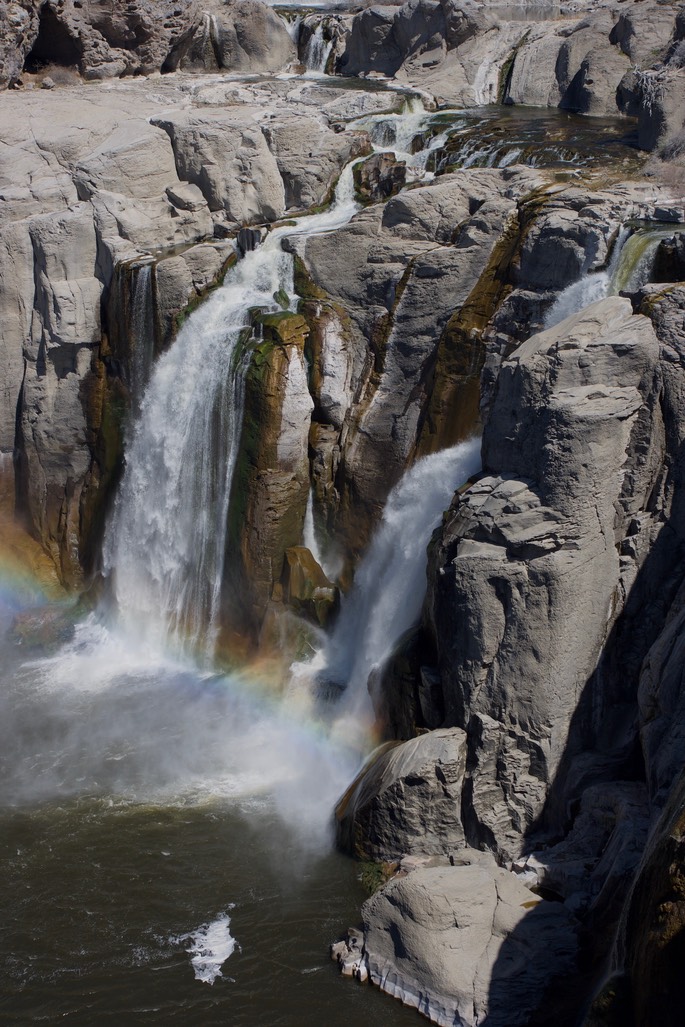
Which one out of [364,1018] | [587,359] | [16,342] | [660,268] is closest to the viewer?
[364,1018]

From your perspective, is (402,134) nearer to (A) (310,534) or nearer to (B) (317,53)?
(B) (317,53)

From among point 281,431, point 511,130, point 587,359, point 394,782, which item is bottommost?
point 394,782

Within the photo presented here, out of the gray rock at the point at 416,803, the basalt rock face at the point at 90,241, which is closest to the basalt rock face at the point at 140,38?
the basalt rock face at the point at 90,241

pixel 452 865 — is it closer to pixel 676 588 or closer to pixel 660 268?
pixel 676 588

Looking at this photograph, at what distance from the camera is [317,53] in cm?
2908

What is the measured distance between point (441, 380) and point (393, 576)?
3.34 meters

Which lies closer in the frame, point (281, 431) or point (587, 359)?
point (587, 359)

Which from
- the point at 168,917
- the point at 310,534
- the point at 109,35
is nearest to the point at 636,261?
the point at 310,534

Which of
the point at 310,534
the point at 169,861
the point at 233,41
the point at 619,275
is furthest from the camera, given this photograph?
the point at 233,41

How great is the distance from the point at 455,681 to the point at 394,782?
4.80ft

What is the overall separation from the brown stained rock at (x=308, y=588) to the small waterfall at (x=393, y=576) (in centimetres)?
35

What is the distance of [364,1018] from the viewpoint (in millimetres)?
10898

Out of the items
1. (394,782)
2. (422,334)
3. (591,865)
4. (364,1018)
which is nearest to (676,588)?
(591,865)

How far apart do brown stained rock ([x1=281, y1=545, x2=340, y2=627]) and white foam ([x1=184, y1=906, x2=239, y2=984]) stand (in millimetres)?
5936
